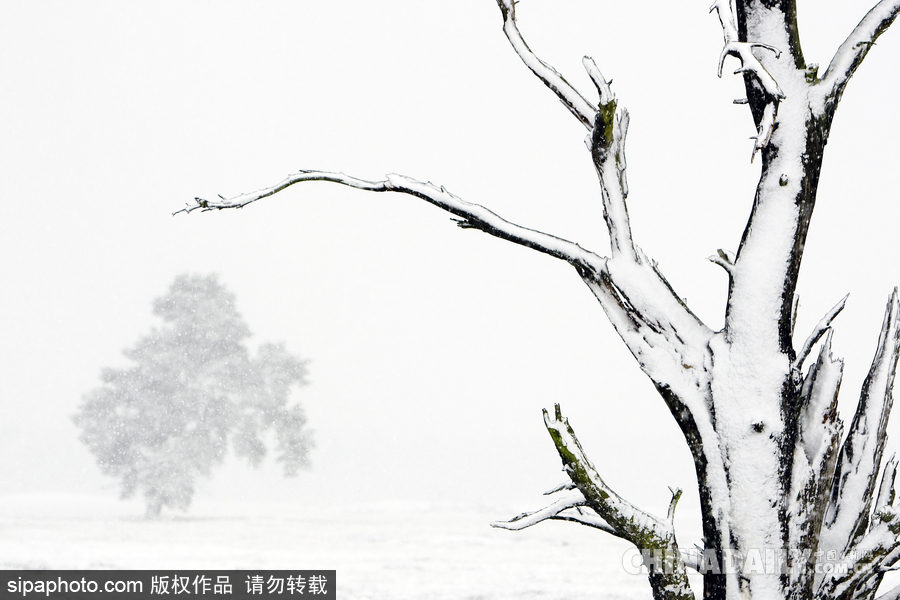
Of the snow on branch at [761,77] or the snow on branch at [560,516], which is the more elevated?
the snow on branch at [761,77]

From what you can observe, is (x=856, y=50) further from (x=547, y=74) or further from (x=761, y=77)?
(x=547, y=74)

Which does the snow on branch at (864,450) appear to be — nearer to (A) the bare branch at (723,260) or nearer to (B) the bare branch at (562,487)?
(A) the bare branch at (723,260)

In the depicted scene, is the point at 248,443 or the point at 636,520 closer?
the point at 636,520

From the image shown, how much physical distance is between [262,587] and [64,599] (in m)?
2.98

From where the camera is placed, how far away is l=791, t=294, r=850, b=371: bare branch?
2.02m

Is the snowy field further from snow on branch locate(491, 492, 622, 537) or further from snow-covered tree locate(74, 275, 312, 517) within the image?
snow on branch locate(491, 492, 622, 537)

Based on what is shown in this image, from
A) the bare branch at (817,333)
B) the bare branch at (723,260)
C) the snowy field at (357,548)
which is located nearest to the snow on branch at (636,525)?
the bare branch at (817,333)

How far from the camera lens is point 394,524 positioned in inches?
890

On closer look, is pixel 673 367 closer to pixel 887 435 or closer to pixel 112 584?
pixel 887 435

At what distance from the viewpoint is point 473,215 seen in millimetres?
2193

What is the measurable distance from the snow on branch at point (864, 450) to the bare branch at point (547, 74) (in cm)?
124

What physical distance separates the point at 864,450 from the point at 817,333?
0.60 meters

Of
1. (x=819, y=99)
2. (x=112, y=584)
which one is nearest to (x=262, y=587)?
(x=112, y=584)

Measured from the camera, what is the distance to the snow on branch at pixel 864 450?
7.43ft
